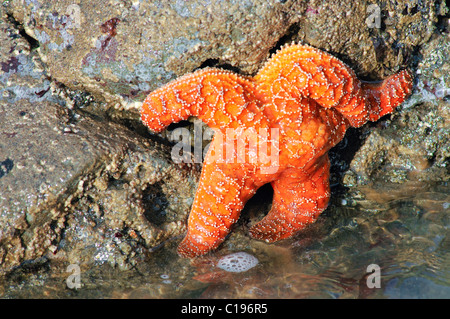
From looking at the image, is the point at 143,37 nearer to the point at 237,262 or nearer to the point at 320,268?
the point at 237,262

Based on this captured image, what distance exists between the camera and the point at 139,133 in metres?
4.75

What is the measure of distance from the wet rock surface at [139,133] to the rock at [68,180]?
1cm

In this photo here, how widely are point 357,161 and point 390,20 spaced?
1.72 metres

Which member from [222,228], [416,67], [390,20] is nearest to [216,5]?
[390,20]

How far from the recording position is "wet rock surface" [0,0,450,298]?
3.88m

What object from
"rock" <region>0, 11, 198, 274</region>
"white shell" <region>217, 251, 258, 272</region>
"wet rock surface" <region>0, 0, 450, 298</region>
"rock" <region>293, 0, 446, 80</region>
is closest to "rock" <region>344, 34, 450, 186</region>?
"wet rock surface" <region>0, 0, 450, 298</region>

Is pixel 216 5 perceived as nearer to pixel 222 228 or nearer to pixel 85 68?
pixel 85 68

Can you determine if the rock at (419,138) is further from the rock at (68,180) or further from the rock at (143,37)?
the rock at (68,180)

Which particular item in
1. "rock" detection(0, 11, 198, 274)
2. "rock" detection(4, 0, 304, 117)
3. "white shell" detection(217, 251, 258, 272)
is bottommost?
"white shell" detection(217, 251, 258, 272)

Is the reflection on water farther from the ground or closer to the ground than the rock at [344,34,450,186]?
closer to the ground

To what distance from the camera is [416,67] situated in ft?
15.6

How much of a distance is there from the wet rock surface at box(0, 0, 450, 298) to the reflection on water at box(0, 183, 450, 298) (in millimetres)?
18

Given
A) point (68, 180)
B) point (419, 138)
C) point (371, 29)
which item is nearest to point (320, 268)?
point (419, 138)

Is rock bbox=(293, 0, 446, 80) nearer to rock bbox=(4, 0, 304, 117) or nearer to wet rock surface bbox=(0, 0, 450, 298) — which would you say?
wet rock surface bbox=(0, 0, 450, 298)
